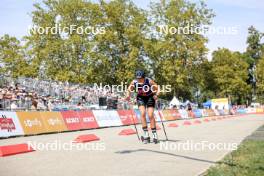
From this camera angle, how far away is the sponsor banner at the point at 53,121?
20600mm

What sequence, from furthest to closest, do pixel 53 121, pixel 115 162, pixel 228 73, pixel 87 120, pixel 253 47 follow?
1. pixel 253 47
2. pixel 228 73
3. pixel 87 120
4. pixel 53 121
5. pixel 115 162

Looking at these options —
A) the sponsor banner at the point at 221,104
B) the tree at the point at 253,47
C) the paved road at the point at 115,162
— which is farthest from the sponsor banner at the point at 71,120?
the tree at the point at 253,47

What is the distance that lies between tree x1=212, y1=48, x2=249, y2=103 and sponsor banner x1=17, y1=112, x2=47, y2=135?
219 feet

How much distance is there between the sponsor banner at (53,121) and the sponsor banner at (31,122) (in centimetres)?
32

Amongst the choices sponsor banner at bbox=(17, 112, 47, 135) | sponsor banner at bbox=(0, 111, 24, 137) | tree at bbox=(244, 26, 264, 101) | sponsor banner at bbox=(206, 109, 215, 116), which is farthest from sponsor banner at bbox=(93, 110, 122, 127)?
tree at bbox=(244, 26, 264, 101)

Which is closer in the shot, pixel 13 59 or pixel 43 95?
pixel 43 95

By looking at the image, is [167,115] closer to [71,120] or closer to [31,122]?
[71,120]

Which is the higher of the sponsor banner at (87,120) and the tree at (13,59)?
the tree at (13,59)

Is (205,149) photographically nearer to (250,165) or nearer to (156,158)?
(156,158)

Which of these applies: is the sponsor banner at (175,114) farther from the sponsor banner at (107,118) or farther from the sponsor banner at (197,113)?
the sponsor banner at (107,118)

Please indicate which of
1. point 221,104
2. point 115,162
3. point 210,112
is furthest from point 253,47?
point 115,162

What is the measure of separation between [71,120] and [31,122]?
391 centimetres

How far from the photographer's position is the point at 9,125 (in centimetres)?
1770

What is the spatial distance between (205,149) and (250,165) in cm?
314
